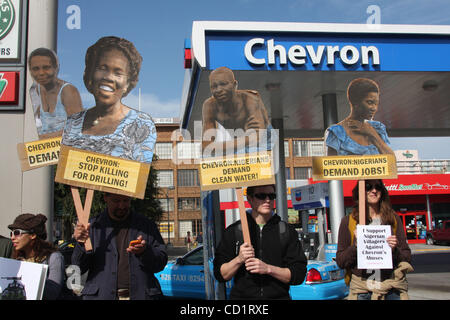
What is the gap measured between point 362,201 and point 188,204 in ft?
185

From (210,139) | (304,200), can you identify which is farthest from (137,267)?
(304,200)

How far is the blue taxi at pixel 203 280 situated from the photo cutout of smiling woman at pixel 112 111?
16.6 ft

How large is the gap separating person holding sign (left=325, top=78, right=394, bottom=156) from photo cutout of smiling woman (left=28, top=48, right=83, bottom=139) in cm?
283

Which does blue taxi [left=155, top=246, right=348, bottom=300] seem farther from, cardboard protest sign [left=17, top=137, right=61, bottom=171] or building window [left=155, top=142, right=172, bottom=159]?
building window [left=155, top=142, right=172, bottom=159]

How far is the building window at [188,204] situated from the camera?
196 ft

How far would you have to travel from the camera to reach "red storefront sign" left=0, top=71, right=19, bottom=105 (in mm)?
5730

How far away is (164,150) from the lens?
62.0 metres

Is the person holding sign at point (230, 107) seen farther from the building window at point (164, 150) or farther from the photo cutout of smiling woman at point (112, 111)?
the building window at point (164, 150)

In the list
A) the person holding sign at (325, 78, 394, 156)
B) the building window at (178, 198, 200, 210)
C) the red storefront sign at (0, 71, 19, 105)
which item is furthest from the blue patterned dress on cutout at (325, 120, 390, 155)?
the building window at (178, 198, 200, 210)

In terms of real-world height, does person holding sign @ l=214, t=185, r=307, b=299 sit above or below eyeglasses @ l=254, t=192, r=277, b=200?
below

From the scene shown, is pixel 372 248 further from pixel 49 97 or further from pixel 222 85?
pixel 49 97

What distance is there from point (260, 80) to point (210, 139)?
546 cm

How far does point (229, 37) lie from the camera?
8.44m
